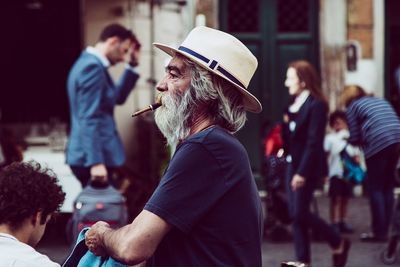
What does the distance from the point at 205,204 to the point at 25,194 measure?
2.35 feet

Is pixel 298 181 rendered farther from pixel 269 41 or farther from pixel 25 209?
pixel 269 41

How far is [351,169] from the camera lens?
941 centimetres

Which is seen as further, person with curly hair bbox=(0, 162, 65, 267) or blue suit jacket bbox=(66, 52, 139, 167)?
blue suit jacket bbox=(66, 52, 139, 167)

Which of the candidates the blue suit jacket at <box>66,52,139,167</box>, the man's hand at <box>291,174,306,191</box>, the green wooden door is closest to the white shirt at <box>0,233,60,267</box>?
the blue suit jacket at <box>66,52,139,167</box>

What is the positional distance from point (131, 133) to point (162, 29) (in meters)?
1.28

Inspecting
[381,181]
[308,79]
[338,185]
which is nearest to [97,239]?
[308,79]

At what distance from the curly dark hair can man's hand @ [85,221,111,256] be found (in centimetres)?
27

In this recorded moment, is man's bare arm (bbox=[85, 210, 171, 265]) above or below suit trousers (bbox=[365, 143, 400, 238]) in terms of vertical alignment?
above

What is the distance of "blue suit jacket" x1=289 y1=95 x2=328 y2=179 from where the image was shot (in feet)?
24.0

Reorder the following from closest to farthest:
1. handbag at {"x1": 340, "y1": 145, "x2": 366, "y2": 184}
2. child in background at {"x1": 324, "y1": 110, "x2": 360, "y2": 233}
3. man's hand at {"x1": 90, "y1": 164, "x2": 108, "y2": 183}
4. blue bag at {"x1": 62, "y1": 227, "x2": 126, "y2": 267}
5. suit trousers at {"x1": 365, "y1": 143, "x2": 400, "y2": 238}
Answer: blue bag at {"x1": 62, "y1": 227, "x2": 126, "y2": 267}
man's hand at {"x1": 90, "y1": 164, "x2": 108, "y2": 183}
suit trousers at {"x1": 365, "y1": 143, "x2": 400, "y2": 238}
handbag at {"x1": 340, "y1": 145, "x2": 366, "y2": 184}
child in background at {"x1": 324, "y1": 110, "x2": 360, "y2": 233}

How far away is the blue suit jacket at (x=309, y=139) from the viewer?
7309 mm

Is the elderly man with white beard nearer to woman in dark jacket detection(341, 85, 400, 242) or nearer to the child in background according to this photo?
woman in dark jacket detection(341, 85, 400, 242)

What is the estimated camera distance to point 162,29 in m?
11.1

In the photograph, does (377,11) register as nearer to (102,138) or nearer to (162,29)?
(162,29)
